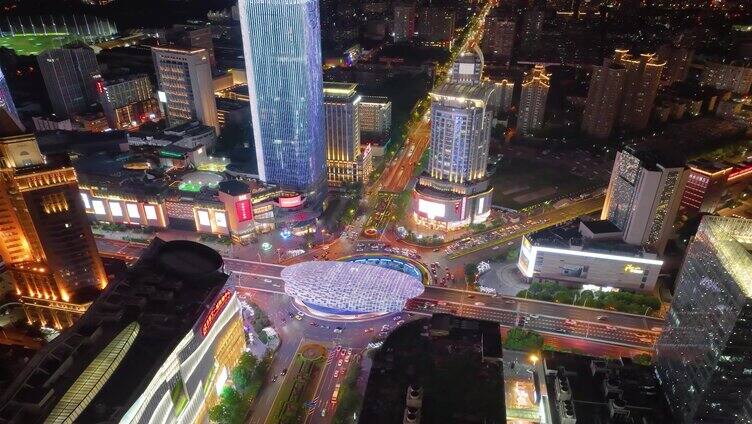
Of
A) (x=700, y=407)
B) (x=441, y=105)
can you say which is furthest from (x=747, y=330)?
(x=441, y=105)

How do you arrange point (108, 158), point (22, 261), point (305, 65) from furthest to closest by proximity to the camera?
point (108, 158), point (305, 65), point (22, 261)

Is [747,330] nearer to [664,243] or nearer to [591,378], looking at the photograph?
[591,378]

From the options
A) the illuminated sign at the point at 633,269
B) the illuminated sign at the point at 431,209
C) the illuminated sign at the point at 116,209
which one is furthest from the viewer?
the illuminated sign at the point at 116,209

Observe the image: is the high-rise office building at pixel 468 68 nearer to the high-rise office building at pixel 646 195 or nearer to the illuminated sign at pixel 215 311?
the high-rise office building at pixel 646 195

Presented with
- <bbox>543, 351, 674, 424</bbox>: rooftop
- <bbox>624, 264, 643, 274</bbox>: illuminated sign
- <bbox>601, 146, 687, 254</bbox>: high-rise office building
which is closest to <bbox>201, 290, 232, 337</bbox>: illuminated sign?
<bbox>543, 351, 674, 424</bbox>: rooftop

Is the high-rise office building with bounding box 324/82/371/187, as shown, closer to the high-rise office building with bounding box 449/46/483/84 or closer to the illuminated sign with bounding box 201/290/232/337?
the high-rise office building with bounding box 449/46/483/84

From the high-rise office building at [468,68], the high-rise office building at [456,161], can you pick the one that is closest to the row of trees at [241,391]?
the high-rise office building at [456,161]
